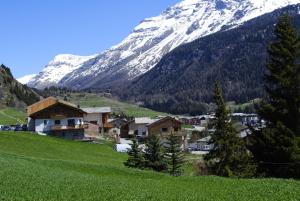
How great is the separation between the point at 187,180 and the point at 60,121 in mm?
102352

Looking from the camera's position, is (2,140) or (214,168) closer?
(214,168)

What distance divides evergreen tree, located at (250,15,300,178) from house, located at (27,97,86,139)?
94290mm

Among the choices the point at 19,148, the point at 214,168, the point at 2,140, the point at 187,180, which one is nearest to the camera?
the point at 187,180

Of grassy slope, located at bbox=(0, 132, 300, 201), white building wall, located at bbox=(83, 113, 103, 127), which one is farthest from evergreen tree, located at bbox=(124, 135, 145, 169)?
white building wall, located at bbox=(83, 113, 103, 127)

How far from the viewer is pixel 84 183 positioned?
125ft

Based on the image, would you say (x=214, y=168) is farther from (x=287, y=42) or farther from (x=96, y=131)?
(x=96, y=131)

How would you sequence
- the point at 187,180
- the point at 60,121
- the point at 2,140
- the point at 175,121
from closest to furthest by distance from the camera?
the point at 187,180, the point at 2,140, the point at 60,121, the point at 175,121

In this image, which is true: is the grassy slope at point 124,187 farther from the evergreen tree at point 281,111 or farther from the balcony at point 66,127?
the balcony at point 66,127

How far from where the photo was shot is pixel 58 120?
5733 inches

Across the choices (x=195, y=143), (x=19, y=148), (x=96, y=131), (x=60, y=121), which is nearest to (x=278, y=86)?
(x=19, y=148)

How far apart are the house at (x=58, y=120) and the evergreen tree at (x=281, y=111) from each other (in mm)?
94290

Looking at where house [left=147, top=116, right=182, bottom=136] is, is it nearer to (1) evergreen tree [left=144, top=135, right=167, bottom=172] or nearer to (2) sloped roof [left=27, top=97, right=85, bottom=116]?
(2) sloped roof [left=27, top=97, right=85, bottom=116]

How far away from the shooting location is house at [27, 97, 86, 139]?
14450cm

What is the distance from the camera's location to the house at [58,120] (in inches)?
5689
